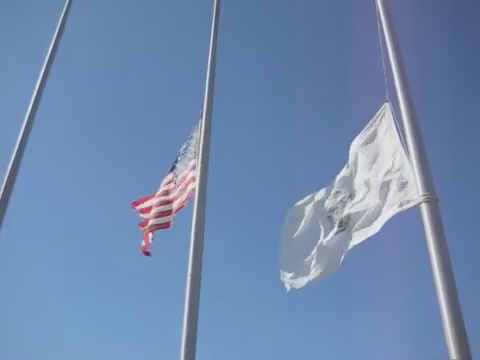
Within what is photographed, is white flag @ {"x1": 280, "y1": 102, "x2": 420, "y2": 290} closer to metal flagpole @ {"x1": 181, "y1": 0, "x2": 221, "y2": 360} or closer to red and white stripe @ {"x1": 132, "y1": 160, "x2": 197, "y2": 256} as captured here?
metal flagpole @ {"x1": 181, "y1": 0, "x2": 221, "y2": 360}

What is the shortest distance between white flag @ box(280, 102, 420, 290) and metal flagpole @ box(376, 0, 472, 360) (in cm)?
72

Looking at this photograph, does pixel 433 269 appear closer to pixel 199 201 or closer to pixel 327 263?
pixel 327 263

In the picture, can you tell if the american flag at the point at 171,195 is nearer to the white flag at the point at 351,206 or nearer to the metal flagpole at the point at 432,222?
the white flag at the point at 351,206

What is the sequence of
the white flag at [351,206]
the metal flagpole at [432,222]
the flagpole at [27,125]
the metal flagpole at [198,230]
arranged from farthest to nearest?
the flagpole at [27,125] < the metal flagpole at [198,230] < the white flag at [351,206] < the metal flagpole at [432,222]

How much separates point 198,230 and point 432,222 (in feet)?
16.8

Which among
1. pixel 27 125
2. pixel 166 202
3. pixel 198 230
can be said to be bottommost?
pixel 198 230

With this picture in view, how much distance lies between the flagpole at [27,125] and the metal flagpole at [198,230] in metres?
4.76

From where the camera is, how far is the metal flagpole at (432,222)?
787cm

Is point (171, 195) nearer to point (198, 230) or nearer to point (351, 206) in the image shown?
point (198, 230)

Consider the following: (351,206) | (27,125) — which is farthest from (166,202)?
(351,206)

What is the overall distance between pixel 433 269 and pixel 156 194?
900 centimetres

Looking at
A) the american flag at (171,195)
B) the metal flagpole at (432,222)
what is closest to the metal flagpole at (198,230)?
the american flag at (171,195)

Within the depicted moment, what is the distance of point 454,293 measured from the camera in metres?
8.22

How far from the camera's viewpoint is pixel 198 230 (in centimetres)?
1241
